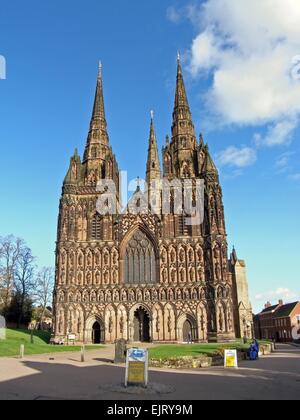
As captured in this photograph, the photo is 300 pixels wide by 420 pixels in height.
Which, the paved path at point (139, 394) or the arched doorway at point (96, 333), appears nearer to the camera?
the paved path at point (139, 394)

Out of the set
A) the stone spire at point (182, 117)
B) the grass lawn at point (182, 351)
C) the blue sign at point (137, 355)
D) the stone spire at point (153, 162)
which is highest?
the stone spire at point (182, 117)

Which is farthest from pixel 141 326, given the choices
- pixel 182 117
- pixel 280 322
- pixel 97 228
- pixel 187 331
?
pixel 280 322

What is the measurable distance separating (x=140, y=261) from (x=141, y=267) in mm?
802

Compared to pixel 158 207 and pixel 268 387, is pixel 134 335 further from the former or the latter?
pixel 268 387

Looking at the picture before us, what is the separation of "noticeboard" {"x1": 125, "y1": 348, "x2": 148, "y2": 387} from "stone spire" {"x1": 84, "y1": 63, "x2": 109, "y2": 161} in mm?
46544

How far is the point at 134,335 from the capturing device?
157 feet

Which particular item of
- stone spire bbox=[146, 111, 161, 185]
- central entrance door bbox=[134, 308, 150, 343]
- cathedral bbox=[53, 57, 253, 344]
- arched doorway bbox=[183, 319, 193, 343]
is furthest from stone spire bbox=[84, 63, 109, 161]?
arched doorway bbox=[183, 319, 193, 343]

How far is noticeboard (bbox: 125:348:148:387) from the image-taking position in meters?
13.0

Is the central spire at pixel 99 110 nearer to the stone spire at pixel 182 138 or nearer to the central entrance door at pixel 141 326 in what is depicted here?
the stone spire at pixel 182 138

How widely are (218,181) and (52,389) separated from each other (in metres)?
43.0

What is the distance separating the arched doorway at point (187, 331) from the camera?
46625 mm

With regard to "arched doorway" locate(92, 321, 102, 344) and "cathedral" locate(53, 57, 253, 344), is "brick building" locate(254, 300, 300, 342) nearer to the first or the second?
"cathedral" locate(53, 57, 253, 344)

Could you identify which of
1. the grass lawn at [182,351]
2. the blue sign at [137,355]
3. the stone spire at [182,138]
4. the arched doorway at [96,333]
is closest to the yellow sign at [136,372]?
the blue sign at [137,355]

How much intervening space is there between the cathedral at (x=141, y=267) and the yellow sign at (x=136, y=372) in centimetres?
3352
